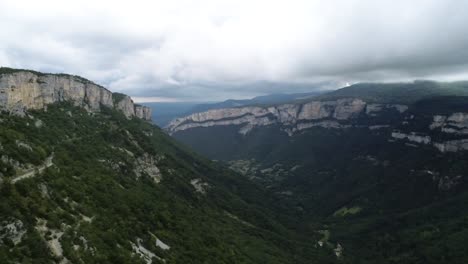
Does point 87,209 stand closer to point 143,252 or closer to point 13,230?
point 143,252

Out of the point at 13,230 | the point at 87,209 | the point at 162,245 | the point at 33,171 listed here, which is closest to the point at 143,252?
the point at 87,209

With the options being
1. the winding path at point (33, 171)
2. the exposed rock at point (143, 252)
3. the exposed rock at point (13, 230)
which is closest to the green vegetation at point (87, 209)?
the exposed rock at point (13, 230)

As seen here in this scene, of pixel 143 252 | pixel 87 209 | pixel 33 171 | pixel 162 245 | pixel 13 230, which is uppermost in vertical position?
pixel 33 171

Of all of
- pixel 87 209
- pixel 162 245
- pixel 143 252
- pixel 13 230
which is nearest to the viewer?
pixel 13 230

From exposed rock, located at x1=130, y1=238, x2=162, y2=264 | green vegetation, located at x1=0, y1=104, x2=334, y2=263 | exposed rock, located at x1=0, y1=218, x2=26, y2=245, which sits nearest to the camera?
exposed rock, located at x1=0, y1=218, x2=26, y2=245

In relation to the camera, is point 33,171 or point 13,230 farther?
point 33,171

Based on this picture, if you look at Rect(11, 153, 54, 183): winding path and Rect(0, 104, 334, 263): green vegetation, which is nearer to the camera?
Rect(0, 104, 334, 263): green vegetation

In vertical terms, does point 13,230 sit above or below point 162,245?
above

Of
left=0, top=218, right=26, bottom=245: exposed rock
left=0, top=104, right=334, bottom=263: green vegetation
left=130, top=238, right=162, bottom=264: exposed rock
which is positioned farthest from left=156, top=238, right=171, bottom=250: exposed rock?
left=0, top=218, right=26, bottom=245: exposed rock

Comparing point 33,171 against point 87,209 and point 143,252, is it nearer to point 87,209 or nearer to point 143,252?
point 87,209

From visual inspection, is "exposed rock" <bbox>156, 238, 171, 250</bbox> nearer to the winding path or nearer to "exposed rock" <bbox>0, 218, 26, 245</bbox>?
the winding path

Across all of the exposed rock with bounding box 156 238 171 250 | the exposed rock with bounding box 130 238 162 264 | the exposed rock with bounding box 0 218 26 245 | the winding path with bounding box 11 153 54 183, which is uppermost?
the winding path with bounding box 11 153 54 183

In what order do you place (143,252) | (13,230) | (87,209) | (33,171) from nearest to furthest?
(13,230) → (87,209) → (143,252) → (33,171)

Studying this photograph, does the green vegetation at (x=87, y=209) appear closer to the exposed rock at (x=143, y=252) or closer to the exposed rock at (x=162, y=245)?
the exposed rock at (x=143, y=252)
